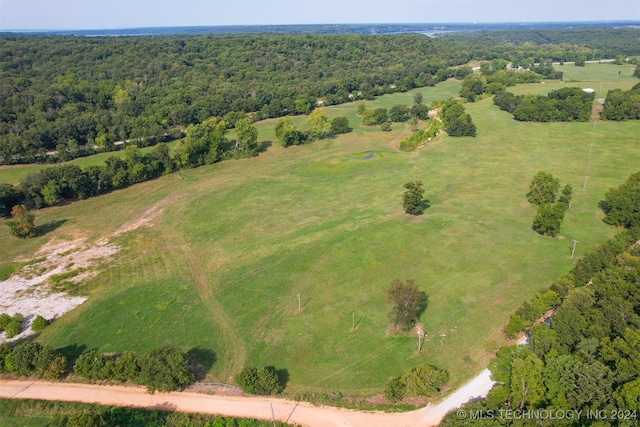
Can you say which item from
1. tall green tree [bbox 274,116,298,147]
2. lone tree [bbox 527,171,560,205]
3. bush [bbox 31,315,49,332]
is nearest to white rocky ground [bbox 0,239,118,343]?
bush [bbox 31,315,49,332]

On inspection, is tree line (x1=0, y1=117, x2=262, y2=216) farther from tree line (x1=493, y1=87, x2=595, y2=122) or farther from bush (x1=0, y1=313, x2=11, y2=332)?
tree line (x1=493, y1=87, x2=595, y2=122)

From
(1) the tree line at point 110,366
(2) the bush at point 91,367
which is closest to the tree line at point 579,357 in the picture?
(1) the tree line at point 110,366

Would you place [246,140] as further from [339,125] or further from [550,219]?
[550,219]

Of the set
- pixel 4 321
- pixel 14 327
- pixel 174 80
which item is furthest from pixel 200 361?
pixel 174 80

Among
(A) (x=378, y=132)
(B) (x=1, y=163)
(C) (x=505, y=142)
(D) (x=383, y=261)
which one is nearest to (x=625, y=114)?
(C) (x=505, y=142)

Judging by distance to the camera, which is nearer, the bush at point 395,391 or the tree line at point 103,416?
the tree line at point 103,416

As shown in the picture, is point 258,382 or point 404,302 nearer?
point 258,382

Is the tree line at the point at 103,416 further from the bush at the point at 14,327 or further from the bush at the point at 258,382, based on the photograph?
the bush at the point at 14,327
